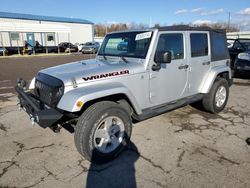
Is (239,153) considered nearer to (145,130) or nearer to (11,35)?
(145,130)

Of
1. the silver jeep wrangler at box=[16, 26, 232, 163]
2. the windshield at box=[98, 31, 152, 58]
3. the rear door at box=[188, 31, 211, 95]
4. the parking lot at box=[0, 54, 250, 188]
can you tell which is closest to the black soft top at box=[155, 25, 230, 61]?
the silver jeep wrangler at box=[16, 26, 232, 163]

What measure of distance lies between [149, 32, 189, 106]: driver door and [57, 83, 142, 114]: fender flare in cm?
75

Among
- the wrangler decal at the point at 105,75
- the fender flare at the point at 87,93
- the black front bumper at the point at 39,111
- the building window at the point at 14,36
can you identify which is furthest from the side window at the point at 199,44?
the building window at the point at 14,36

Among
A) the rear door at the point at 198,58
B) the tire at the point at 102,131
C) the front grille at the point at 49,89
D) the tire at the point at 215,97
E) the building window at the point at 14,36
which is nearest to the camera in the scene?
the tire at the point at 102,131

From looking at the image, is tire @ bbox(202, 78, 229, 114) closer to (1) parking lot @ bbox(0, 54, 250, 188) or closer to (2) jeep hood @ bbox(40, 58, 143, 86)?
(1) parking lot @ bbox(0, 54, 250, 188)

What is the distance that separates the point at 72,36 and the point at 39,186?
138ft

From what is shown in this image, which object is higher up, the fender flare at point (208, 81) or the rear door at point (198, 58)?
the rear door at point (198, 58)

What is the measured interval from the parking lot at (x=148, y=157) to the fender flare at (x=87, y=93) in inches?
37.8

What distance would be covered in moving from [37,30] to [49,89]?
98.0ft

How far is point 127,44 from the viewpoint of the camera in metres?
4.54

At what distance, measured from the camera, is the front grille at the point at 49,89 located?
3.44 m

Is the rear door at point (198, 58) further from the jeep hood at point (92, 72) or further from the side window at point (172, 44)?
the jeep hood at point (92, 72)

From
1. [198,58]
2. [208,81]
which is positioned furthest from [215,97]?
[198,58]

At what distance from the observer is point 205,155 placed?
149 inches
